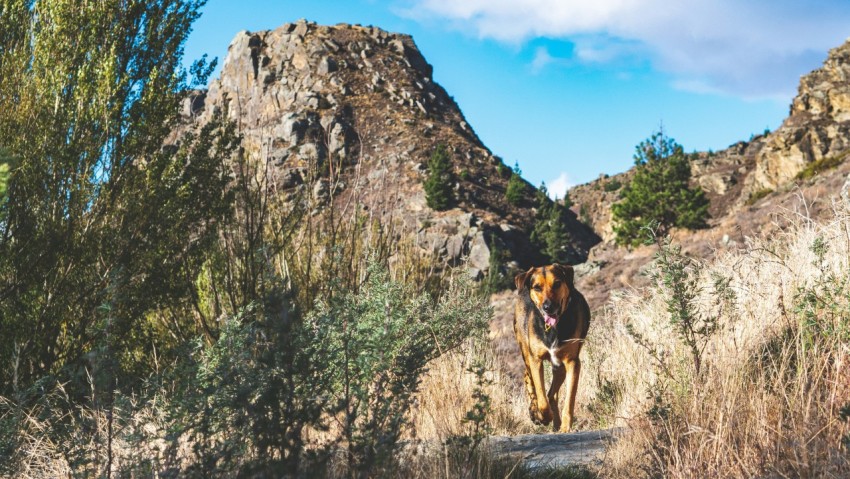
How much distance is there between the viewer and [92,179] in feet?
21.7

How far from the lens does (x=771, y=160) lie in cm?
4075

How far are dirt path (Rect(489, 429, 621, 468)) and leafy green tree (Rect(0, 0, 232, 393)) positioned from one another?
420cm

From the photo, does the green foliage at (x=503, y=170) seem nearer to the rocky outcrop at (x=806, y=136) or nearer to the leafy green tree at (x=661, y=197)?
the rocky outcrop at (x=806, y=136)

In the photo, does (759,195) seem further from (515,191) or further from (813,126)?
(515,191)

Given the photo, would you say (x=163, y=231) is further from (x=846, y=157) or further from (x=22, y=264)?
(x=846, y=157)

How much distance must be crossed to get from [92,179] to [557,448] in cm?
562

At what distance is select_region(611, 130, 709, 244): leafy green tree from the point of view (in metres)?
34.8

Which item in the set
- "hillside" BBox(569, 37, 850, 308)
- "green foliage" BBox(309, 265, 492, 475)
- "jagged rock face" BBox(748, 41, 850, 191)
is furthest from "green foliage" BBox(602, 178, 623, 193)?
"green foliage" BBox(309, 265, 492, 475)

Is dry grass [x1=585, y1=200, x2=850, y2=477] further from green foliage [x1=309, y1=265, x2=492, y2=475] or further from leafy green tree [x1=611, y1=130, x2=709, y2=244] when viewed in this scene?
leafy green tree [x1=611, y1=130, x2=709, y2=244]

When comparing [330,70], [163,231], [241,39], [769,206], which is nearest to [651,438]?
[163,231]

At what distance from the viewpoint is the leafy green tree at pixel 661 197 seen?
34.8 metres

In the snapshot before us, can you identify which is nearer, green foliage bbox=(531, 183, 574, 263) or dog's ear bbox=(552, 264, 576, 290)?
dog's ear bbox=(552, 264, 576, 290)

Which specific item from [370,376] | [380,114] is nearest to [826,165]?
[370,376]

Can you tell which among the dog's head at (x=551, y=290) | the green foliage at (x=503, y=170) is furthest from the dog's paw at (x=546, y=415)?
the green foliage at (x=503, y=170)
